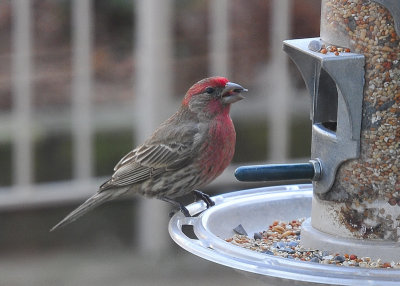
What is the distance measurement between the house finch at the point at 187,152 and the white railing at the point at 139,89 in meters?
3.23

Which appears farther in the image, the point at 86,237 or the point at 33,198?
the point at 86,237

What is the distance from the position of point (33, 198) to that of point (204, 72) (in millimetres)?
1865

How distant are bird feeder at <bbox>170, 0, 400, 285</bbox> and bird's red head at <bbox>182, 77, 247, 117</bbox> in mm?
881

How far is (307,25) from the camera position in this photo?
30.5 feet

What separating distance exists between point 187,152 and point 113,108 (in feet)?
15.6

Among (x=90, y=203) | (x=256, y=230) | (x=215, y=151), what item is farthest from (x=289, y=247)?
(x=90, y=203)

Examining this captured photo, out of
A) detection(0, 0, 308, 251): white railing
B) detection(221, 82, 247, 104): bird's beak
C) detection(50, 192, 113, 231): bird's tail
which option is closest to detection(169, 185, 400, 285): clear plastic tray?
detection(221, 82, 247, 104): bird's beak

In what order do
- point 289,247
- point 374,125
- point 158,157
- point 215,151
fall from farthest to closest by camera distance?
point 158,157, point 215,151, point 289,247, point 374,125

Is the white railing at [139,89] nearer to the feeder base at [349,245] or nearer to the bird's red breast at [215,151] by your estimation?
the bird's red breast at [215,151]

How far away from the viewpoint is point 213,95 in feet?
18.1

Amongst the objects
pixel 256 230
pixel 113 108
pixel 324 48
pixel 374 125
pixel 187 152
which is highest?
pixel 324 48

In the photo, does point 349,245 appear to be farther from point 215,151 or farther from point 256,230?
point 215,151

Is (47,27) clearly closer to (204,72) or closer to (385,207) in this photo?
(204,72)

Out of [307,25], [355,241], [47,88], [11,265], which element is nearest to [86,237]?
[11,265]
